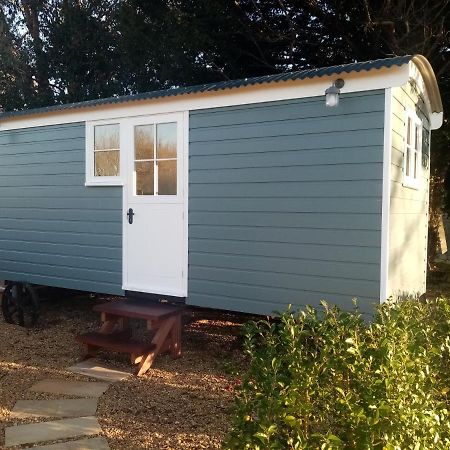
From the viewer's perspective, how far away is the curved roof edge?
5148 millimetres

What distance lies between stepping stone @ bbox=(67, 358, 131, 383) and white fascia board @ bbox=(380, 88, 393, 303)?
2.48 meters

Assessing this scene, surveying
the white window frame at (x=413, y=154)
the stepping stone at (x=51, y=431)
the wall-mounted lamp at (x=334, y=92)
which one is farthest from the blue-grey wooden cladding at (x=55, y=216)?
the white window frame at (x=413, y=154)

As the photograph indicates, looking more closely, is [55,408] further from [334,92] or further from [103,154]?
[334,92]

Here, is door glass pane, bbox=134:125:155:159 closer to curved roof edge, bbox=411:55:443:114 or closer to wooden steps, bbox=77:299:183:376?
wooden steps, bbox=77:299:183:376

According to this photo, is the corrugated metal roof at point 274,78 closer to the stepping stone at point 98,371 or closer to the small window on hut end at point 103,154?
the small window on hut end at point 103,154

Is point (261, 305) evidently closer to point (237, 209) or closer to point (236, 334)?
point (237, 209)

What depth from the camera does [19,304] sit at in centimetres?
671

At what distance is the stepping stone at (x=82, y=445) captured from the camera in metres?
3.30

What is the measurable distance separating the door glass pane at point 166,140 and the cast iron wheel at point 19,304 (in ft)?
8.61

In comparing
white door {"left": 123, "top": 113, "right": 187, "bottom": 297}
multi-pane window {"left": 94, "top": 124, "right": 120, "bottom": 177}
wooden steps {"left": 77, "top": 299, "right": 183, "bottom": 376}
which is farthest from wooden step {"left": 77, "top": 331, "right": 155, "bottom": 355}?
multi-pane window {"left": 94, "top": 124, "right": 120, "bottom": 177}

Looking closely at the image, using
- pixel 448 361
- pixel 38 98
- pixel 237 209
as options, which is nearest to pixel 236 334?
pixel 237 209

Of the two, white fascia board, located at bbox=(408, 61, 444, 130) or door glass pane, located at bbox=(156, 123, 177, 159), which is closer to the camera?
white fascia board, located at bbox=(408, 61, 444, 130)

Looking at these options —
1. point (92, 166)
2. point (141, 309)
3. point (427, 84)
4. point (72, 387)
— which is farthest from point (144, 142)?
point (427, 84)

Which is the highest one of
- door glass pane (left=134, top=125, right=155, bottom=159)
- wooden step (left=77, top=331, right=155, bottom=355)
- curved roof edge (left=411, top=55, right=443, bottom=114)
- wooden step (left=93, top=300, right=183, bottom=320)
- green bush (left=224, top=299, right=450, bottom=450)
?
curved roof edge (left=411, top=55, right=443, bottom=114)
